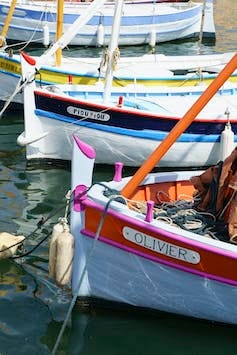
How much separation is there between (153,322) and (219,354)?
820mm

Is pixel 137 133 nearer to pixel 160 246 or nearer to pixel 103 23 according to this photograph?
pixel 160 246

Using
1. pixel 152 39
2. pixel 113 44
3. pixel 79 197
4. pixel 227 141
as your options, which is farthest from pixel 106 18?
pixel 79 197

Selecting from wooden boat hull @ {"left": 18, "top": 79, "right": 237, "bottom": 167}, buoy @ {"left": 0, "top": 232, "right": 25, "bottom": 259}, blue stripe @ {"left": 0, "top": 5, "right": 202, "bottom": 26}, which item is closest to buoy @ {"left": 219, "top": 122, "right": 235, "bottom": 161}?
wooden boat hull @ {"left": 18, "top": 79, "right": 237, "bottom": 167}

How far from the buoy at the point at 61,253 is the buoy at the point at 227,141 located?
4964mm

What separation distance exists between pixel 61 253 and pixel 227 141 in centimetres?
522

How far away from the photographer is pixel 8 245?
855cm

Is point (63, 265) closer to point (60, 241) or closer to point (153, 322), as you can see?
point (60, 241)

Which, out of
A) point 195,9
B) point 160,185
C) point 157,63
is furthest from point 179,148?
point 195,9

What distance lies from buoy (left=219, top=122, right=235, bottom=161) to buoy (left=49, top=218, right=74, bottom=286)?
16.3 ft

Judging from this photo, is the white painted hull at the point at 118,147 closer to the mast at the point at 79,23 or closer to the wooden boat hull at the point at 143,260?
the mast at the point at 79,23

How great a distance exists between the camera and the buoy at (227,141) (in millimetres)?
11367

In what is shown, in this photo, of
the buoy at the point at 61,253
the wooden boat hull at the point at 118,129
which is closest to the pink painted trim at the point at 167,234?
the buoy at the point at 61,253

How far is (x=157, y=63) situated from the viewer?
1622cm

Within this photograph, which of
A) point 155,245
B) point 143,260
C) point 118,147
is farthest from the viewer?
point 118,147
